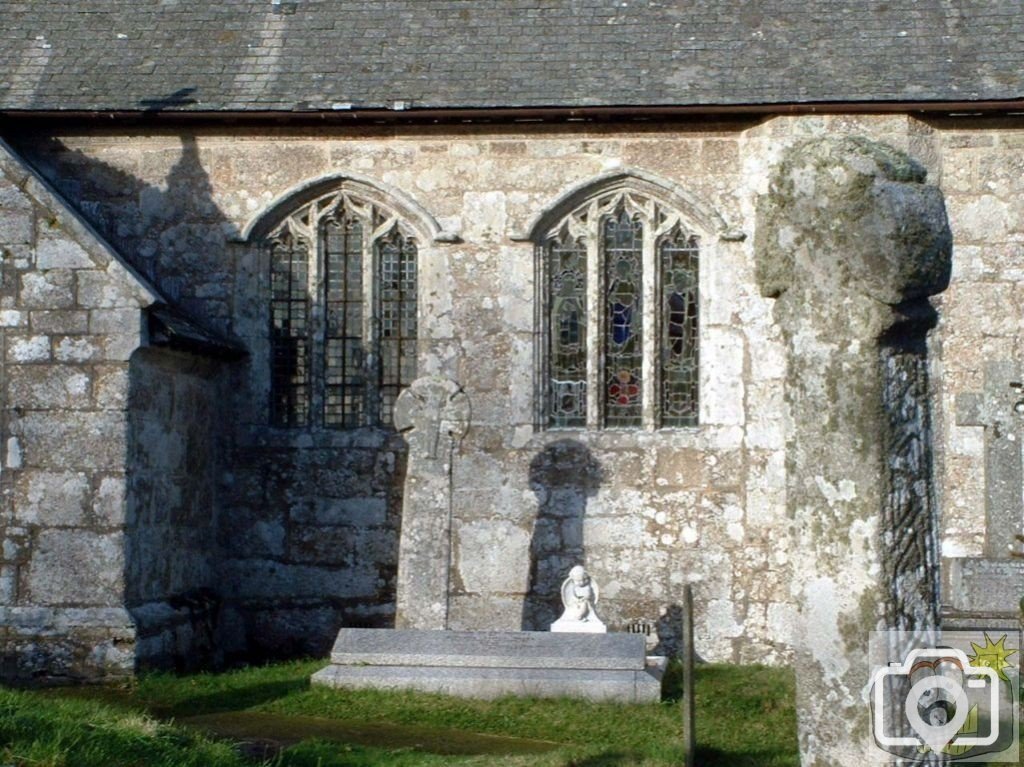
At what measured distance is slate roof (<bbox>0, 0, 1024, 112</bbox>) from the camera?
1398 centimetres

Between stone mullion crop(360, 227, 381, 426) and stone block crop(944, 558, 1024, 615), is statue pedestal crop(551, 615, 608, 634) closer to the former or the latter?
stone block crop(944, 558, 1024, 615)

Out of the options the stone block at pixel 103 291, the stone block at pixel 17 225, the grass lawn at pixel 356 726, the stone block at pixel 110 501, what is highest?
the stone block at pixel 17 225

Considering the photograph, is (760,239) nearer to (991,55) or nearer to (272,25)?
(991,55)

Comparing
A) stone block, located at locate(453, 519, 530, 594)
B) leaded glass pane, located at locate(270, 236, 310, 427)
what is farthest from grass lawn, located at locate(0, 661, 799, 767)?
leaded glass pane, located at locate(270, 236, 310, 427)

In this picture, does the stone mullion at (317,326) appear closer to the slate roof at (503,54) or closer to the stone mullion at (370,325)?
the stone mullion at (370,325)

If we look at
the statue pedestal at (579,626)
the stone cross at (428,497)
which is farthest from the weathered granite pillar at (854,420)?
the stone cross at (428,497)

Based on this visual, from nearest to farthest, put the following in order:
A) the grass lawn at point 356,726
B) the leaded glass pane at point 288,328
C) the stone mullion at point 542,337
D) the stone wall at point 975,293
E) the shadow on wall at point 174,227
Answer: the grass lawn at point 356,726 < the stone wall at point 975,293 < the stone mullion at point 542,337 < the shadow on wall at point 174,227 < the leaded glass pane at point 288,328

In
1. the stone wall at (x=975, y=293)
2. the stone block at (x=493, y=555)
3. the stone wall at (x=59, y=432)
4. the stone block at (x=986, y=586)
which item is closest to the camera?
the stone wall at (x=59, y=432)

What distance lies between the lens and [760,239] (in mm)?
7234

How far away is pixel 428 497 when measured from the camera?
41.0 ft

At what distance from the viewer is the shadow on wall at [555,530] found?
1398cm

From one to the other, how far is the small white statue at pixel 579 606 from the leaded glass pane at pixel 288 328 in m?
3.31

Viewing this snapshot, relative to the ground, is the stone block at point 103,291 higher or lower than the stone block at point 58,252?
lower

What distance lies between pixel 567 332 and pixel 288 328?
2.47m
